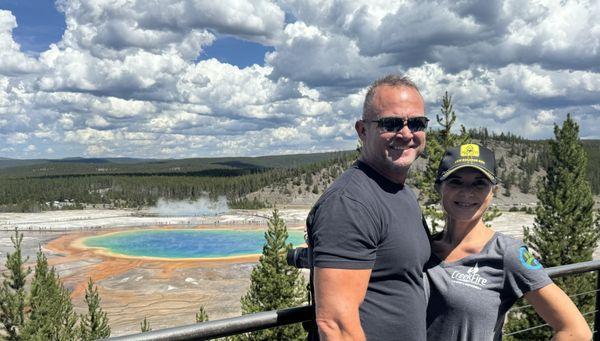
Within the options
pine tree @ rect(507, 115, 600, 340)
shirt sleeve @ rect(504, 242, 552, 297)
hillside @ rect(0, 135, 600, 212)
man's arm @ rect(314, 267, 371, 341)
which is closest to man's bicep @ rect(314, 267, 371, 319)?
man's arm @ rect(314, 267, 371, 341)

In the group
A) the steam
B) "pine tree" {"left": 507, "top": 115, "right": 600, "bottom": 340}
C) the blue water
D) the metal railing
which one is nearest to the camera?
the metal railing

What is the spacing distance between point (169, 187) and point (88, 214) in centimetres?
4010

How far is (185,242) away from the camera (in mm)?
80500

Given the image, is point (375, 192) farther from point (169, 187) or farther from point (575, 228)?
point (169, 187)

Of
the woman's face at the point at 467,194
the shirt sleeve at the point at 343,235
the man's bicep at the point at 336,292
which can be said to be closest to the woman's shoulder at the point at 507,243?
the woman's face at the point at 467,194

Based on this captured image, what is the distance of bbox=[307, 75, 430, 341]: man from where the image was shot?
2.26 meters

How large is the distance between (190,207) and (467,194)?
139873mm

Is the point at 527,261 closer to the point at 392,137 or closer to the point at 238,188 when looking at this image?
the point at 392,137

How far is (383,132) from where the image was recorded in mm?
2719

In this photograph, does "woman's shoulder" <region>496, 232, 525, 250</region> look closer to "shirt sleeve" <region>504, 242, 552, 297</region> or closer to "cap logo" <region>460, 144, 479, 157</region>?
"shirt sleeve" <region>504, 242, 552, 297</region>

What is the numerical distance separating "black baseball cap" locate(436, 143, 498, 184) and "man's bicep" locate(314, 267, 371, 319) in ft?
3.67

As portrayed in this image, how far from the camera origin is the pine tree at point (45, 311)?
2555 centimetres

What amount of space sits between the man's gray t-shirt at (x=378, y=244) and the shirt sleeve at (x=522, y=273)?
0.50 metres

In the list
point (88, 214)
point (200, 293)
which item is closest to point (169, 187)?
point (88, 214)
